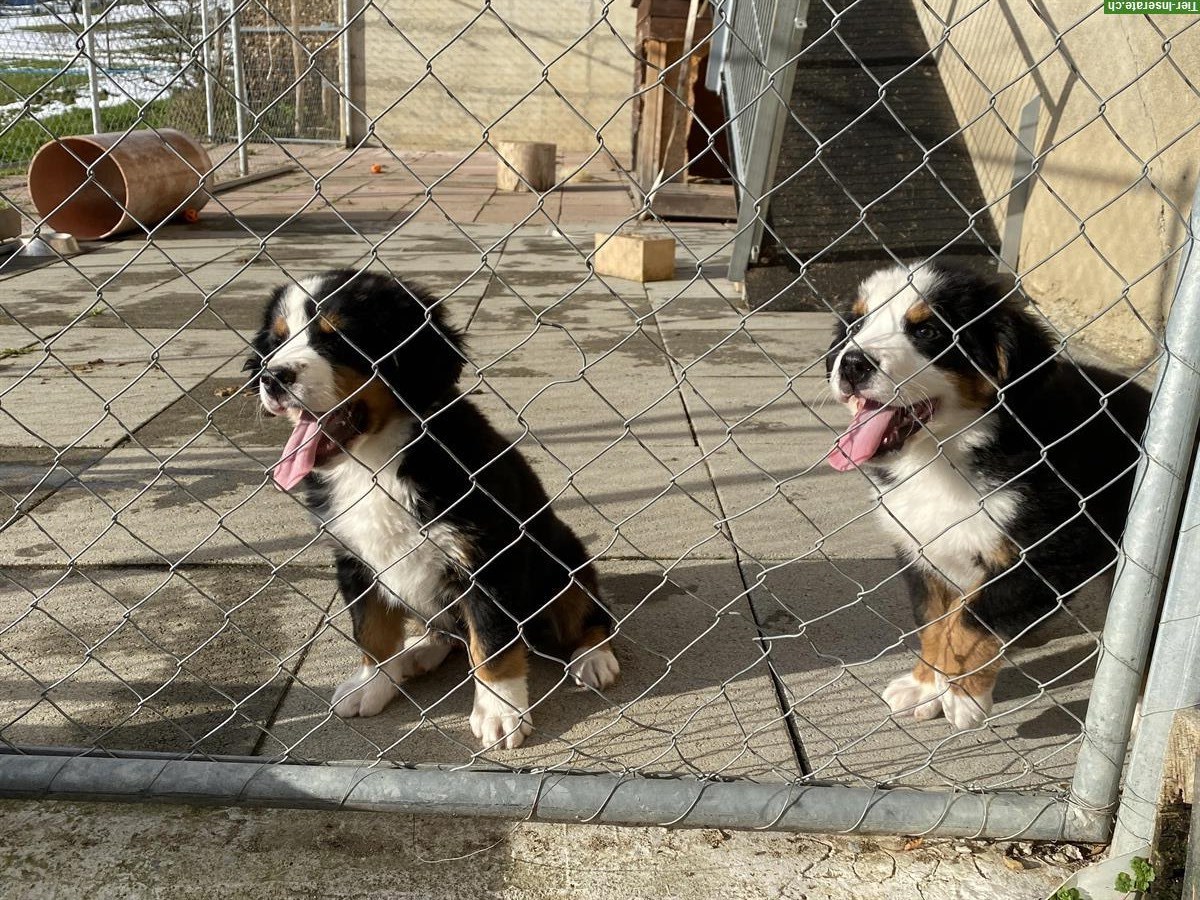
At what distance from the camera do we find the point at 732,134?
7219 millimetres

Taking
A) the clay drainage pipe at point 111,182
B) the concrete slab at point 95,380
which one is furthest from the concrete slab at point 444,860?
the clay drainage pipe at point 111,182

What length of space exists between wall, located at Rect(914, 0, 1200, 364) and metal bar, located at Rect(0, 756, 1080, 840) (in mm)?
2497

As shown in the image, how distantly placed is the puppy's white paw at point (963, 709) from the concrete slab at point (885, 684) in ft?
0.09

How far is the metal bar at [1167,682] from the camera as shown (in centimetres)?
189

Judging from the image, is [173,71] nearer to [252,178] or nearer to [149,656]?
[252,178]

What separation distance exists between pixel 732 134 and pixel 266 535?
4841mm

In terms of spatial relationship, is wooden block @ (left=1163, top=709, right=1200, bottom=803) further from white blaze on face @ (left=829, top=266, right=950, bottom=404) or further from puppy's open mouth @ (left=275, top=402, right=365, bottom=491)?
puppy's open mouth @ (left=275, top=402, right=365, bottom=491)

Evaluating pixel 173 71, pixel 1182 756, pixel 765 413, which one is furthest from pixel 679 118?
pixel 1182 756

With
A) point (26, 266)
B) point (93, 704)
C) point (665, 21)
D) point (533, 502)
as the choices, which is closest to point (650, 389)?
point (533, 502)

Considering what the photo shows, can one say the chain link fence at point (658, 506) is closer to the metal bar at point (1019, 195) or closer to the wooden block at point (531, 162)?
the metal bar at point (1019, 195)

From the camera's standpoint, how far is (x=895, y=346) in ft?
8.77

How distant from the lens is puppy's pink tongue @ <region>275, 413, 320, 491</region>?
101 inches

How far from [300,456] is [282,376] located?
21 centimetres

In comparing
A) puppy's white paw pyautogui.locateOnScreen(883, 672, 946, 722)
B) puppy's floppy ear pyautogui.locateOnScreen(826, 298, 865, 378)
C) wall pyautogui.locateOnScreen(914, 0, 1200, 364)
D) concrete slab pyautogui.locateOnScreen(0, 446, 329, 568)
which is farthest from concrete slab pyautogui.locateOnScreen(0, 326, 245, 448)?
wall pyautogui.locateOnScreen(914, 0, 1200, 364)
